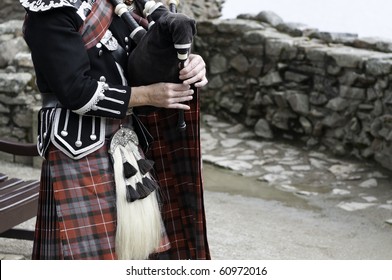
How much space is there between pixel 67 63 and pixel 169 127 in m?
0.46

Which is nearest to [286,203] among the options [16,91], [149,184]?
[16,91]

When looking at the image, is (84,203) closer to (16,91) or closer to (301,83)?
(16,91)

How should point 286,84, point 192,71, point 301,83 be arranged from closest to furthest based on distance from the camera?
point 192,71, point 301,83, point 286,84

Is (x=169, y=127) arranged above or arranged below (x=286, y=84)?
above

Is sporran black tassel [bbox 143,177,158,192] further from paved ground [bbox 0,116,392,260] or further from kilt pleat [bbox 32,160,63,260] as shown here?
paved ground [bbox 0,116,392,260]

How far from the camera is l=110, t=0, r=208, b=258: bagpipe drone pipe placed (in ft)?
6.49

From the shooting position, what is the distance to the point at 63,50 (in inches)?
75.9

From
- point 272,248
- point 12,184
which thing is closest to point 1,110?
point 12,184

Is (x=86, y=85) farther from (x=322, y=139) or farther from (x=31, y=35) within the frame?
(x=322, y=139)

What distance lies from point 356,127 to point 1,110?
2734mm

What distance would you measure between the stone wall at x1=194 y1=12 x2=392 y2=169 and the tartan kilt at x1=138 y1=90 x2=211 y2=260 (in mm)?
3423

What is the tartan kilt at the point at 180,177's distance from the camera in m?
2.26

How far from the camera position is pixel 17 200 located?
339 centimetres

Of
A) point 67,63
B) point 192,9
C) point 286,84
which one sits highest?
point 67,63
